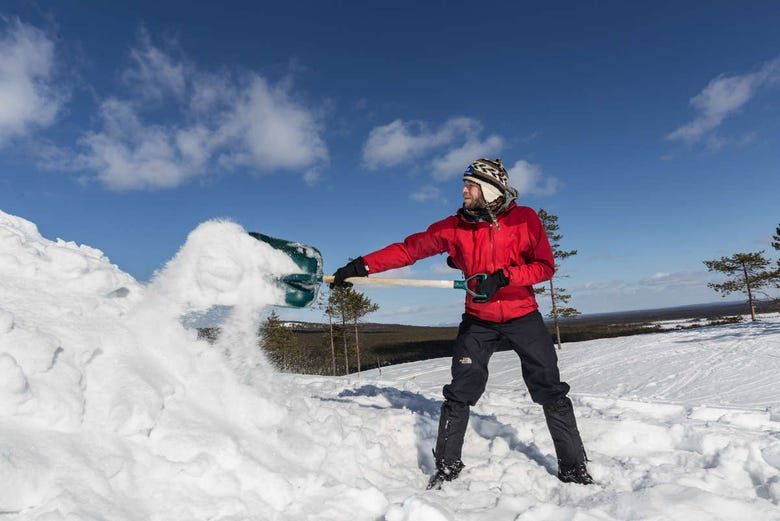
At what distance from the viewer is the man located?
2.98 meters

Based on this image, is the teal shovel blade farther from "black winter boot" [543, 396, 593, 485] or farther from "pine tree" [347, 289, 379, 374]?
"pine tree" [347, 289, 379, 374]

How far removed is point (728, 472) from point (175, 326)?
4027 millimetres

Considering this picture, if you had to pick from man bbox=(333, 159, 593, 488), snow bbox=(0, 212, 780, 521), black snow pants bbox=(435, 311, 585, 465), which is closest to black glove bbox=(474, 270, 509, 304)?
man bbox=(333, 159, 593, 488)

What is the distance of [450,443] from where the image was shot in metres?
3.01

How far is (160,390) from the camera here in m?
2.67

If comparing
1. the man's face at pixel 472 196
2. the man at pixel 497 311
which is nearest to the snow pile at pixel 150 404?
the man at pixel 497 311

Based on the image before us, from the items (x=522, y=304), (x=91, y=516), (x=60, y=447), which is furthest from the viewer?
(x=522, y=304)

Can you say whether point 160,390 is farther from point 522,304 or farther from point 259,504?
point 522,304

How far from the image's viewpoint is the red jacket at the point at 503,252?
3137 millimetres

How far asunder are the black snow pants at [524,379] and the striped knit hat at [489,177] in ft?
3.16

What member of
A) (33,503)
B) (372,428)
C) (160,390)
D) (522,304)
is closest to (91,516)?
(33,503)

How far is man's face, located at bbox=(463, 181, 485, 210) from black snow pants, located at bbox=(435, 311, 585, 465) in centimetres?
87

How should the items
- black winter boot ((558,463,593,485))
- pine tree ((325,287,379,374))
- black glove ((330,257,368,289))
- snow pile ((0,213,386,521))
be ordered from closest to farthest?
snow pile ((0,213,386,521)) < black winter boot ((558,463,593,485)) < black glove ((330,257,368,289)) < pine tree ((325,287,379,374))

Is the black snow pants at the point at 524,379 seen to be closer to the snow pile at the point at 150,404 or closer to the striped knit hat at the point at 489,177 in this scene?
the snow pile at the point at 150,404
